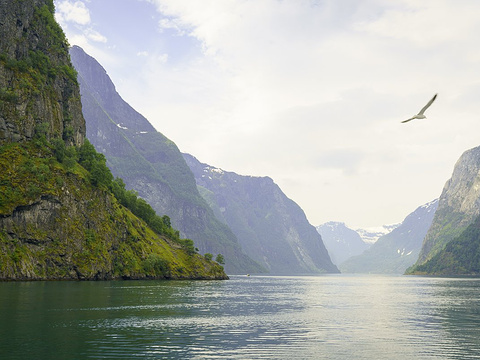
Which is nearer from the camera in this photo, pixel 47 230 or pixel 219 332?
pixel 219 332

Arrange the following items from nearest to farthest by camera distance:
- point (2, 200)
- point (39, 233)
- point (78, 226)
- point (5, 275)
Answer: point (5, 275), point (2, 200), point (39, 233), point (78, 226)

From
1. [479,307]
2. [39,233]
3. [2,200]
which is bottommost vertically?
[479,307]

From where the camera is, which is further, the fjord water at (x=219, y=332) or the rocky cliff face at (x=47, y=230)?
the rocky cliff face at (x=47, y=230)

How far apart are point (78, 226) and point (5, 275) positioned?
44967 mm

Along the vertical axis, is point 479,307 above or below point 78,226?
below

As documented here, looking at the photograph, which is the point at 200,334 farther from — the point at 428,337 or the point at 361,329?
the point at 428,337

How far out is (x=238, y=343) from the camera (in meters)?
53.4

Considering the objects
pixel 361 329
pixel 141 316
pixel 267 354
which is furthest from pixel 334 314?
pixel 267 354

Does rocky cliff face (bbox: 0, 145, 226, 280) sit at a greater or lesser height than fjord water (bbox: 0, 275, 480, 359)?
greater

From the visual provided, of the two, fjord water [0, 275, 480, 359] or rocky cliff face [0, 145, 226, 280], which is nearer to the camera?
fjord water [0, 275, 480, 359]

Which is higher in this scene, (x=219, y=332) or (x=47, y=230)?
(x=47, y=230)

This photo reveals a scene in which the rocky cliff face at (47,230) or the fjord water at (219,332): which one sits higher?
the rocky cliff face at (47,230)

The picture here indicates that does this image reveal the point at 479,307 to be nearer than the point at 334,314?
No

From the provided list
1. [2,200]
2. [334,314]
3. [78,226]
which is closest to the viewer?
[334,314]
